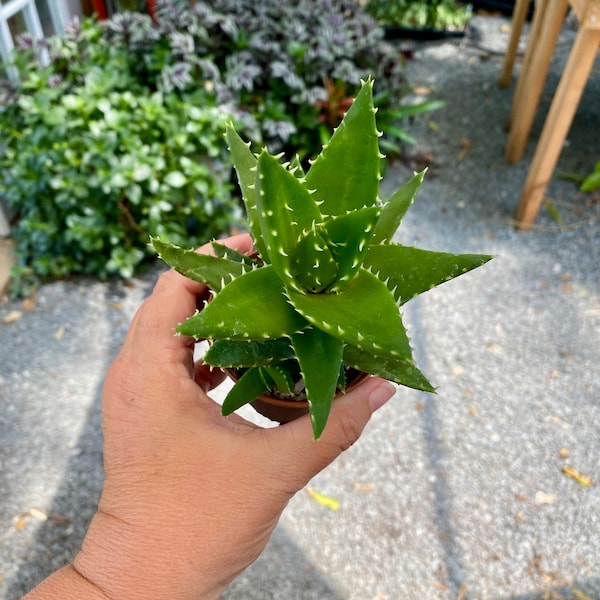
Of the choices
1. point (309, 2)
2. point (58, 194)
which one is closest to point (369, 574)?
point (58, 194)

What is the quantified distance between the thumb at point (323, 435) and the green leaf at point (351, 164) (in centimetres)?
30

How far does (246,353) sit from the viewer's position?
2.98 ft

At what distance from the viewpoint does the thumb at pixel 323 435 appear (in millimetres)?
960

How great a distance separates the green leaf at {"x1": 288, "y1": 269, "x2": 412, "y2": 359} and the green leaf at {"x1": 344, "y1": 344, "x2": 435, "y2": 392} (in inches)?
3.7

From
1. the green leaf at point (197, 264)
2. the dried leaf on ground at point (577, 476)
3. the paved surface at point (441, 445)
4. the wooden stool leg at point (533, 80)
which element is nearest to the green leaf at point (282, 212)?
the green leaf at point (197, 264)

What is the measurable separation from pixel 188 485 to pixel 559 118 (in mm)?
2073

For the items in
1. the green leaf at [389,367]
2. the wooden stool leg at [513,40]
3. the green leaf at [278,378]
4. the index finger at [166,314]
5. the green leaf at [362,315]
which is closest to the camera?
the green leaf at [362,315]

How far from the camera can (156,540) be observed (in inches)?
37.7

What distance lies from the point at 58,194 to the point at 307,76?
4.08 ft

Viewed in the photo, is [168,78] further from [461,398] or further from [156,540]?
[156,540]

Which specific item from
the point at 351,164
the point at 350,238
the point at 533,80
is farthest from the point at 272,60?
the point at 350,238

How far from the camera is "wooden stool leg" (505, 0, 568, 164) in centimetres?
254

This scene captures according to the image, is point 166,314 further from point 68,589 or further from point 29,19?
point 29,19

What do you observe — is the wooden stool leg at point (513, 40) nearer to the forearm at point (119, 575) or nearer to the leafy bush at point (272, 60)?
the leafy bush at point (272, 60)
